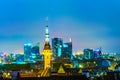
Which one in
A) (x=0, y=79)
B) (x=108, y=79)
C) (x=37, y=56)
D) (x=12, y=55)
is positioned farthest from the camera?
(x=12, y=55)

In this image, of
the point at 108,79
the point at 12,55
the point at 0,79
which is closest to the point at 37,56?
the point at 12,55

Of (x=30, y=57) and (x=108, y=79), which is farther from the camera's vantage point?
(x=30, y=57)

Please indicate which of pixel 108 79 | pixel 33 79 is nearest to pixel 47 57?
pixel 108 79

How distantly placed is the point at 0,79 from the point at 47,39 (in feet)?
147

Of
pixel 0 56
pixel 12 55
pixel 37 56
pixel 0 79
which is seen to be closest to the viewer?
pixel 0 79

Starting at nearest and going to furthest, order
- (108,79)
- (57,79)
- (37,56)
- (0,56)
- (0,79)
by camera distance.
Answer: (0,79) < (57,79) < (108,79) < (0,56) < (37,56)

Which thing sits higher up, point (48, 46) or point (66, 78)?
point (48, 46)

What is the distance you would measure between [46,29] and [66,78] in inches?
1639

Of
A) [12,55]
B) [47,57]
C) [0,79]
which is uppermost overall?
[12,55]

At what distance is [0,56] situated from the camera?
141625 millimetres

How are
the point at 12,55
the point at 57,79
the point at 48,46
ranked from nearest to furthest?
the point at 57,79 < the point at 48,46 < the point at 12,55

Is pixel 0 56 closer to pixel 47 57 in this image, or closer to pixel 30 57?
pixel 30 57

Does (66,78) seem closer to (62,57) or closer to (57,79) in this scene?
(57,79)

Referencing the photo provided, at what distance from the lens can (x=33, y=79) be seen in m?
55.8
